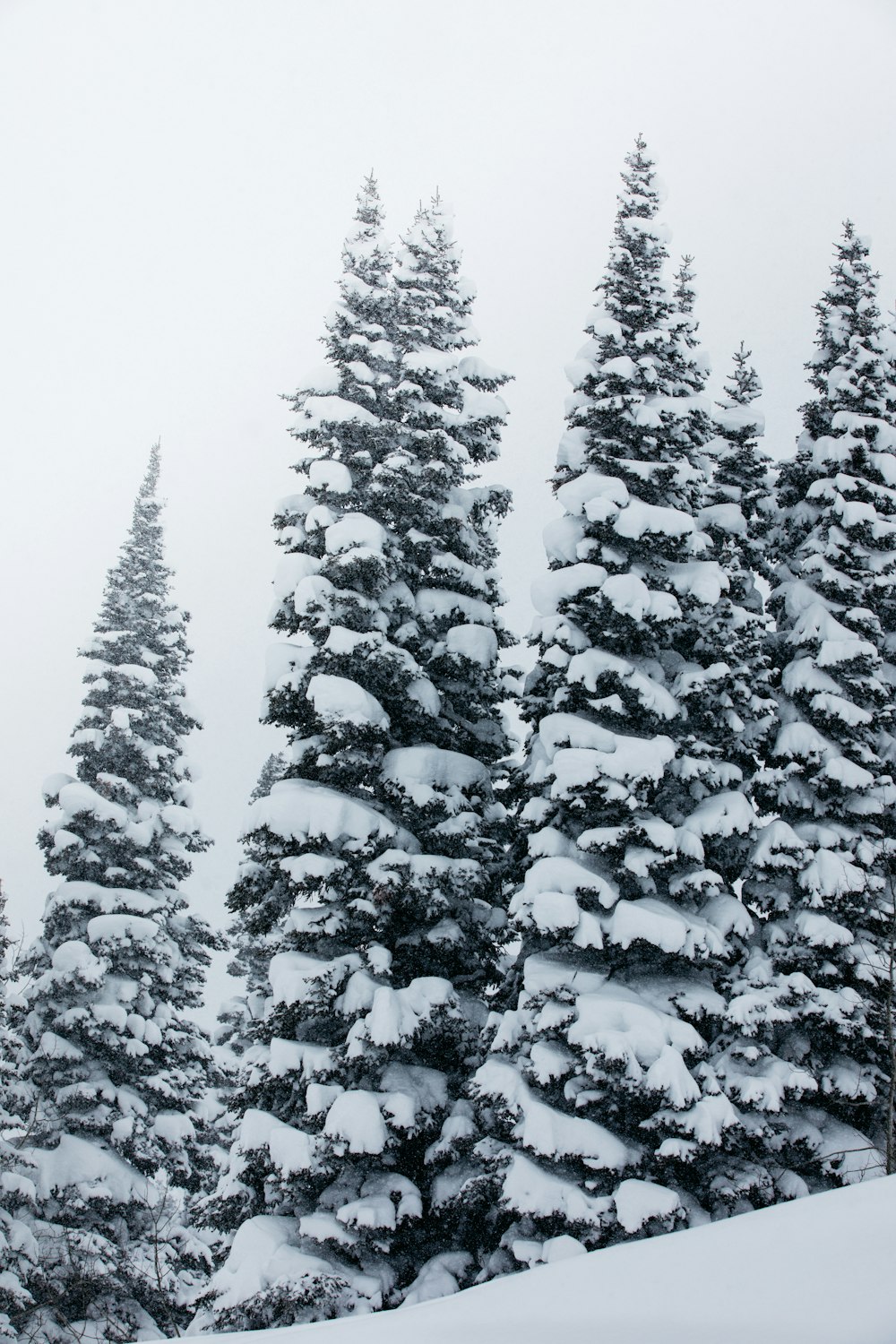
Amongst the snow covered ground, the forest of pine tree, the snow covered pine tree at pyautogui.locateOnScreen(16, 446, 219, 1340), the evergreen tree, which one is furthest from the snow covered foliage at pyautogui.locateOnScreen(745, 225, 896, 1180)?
the snow covered pine tree at pyautogui.locateOnScreen(16, 446, 219, 1340)

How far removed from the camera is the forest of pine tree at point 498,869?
11.1 m

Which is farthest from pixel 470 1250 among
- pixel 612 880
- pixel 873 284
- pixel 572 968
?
pixel 873 284

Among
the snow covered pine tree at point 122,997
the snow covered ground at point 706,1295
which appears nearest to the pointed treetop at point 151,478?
the snow covered pine tree at point 122,997

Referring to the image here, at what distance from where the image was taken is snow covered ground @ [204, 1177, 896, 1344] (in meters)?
4.13

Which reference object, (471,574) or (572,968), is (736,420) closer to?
(471,574)

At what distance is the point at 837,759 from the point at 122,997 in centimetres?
1348

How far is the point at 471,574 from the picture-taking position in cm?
1565

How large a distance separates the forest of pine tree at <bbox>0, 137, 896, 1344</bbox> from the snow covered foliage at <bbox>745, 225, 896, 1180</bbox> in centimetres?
7

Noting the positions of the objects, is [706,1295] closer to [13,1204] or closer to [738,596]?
[738,596]

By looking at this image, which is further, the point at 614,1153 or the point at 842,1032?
the point at 842,1032

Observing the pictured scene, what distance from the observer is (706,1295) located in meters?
4.60

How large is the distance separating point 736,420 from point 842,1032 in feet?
36.1

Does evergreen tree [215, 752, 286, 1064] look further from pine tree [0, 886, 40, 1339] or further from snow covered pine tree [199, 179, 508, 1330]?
snow covered pine tree [199, 179, 508, 1330]

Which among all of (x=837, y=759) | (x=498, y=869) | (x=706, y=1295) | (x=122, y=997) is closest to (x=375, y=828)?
(x=498, y=869)
